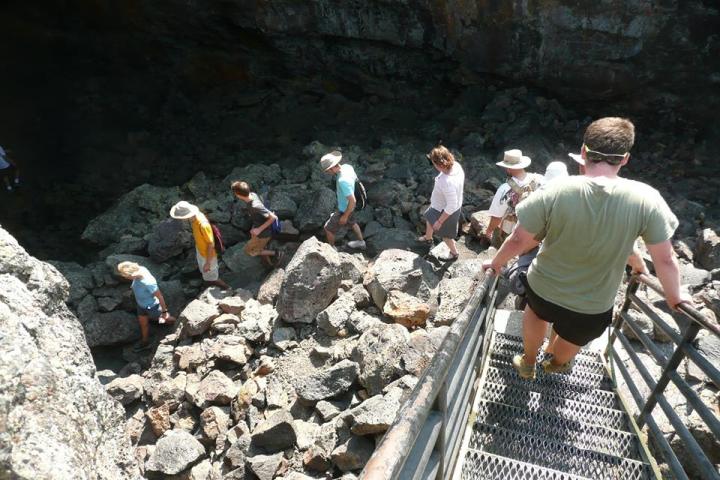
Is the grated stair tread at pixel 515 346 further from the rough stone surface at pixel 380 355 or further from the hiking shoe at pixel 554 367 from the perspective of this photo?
the rough stone surface at pixel 380 355

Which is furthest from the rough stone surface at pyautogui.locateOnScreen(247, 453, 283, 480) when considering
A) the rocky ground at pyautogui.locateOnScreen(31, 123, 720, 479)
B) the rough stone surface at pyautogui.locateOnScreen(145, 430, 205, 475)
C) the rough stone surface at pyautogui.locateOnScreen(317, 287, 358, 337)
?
the rough stone surface at pyautogui.locateOnScreen(317, 287, 358, 337)

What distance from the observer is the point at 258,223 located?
6.84 m

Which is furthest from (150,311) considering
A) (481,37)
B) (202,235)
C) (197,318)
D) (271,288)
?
(481,37)

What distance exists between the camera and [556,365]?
3.28m

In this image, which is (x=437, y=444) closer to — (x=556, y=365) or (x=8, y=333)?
(x=556, y=365)

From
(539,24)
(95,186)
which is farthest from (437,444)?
(95,186)

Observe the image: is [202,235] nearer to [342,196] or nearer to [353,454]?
[342,196]

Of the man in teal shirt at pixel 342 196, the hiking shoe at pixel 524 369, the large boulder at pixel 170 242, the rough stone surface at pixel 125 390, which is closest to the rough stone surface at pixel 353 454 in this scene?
the hiking shoe at pixel 524 369

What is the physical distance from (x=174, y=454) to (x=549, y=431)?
3929mm

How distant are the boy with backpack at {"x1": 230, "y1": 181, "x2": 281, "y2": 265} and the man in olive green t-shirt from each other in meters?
4.42

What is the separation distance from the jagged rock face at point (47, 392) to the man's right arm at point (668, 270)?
351 cm

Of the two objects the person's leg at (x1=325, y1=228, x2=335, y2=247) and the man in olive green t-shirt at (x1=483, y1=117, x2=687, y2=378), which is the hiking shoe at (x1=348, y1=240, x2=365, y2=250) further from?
the man in olive green t-shirt at (x1=483, y1=117, x2=687, y2=378)

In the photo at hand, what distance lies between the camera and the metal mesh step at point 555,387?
3.38 metres

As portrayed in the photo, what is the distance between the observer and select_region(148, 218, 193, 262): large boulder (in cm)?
802
